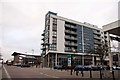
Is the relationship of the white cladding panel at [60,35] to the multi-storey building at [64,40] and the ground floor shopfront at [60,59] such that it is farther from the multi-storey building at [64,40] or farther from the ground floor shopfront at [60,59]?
the ground floor shopfront at [60,59]

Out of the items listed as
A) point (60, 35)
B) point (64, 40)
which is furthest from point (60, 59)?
point (60, 35)

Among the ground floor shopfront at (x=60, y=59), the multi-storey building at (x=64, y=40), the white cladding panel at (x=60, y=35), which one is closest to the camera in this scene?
the ground floor shopfront at (x=60, y=59)

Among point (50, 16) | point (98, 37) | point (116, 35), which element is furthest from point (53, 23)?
point (116, 35)

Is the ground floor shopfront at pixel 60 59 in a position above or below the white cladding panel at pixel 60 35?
below

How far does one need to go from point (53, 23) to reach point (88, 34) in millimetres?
19129

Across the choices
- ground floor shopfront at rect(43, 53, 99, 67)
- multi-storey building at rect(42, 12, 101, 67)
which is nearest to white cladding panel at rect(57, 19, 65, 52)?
multi-storey building at rect(42, 12, 101, 67)

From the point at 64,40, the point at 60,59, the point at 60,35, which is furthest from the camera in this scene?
the point at 64,40

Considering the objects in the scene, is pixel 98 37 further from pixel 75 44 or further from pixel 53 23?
pixel 53 23

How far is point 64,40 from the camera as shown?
71.8 meters

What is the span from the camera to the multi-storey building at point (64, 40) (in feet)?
225

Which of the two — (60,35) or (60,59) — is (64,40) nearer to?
(60,35)

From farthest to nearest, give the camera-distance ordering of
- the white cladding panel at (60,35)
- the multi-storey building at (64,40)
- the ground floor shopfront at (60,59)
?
the white cladding panel at (60,35) → the multi-storey building at (64,40) → the ground floor shopfront at (60,59)

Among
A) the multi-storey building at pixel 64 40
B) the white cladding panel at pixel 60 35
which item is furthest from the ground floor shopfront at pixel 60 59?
the white cladding panel at pixel 60 35

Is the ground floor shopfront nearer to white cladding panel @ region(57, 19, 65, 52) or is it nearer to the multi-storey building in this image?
the multi-storey building
